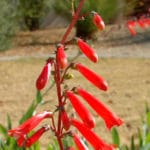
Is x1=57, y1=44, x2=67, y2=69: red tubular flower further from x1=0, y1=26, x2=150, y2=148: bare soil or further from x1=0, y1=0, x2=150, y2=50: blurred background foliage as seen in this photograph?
x1=0, y1=0, x2=150, y2=50: blurred background foliage

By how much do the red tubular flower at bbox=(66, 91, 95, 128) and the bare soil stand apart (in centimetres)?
409

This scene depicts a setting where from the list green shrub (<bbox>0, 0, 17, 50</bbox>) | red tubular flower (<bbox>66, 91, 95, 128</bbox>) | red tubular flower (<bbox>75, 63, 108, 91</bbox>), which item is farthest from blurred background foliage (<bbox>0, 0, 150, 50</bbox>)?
red tubular flower (<bbox>66, 91, 95, 128</bbox>)

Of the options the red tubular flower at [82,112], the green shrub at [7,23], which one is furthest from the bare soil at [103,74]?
the red tubular flower at [82,112]

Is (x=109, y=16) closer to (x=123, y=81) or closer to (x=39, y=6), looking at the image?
(x=39, y=6)

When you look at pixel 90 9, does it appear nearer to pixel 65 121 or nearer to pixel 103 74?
pixel 103 74

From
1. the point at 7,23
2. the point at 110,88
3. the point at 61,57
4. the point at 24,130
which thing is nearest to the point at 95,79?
the point at 61,57

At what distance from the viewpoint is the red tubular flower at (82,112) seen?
7.11ft

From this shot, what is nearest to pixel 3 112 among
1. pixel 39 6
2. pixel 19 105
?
pixel 19 105

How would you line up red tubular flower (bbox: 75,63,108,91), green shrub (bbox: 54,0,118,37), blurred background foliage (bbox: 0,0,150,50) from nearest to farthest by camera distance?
red tubular flower (bbox: 75,63,108,91), blurred background foliage (bbox: 0,0,150,50), green shrub (bbox: 54,0,118,37)

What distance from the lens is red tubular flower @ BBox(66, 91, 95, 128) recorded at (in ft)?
7.11

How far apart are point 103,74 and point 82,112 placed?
7.54 metres

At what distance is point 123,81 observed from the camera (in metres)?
9.15

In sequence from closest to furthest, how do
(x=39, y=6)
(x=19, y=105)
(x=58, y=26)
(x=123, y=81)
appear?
Answer: (x=19, y=105)
(x=123, y=81)
(x=39, y=6)
(x=58, y=26)

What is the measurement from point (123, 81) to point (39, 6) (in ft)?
20.5
